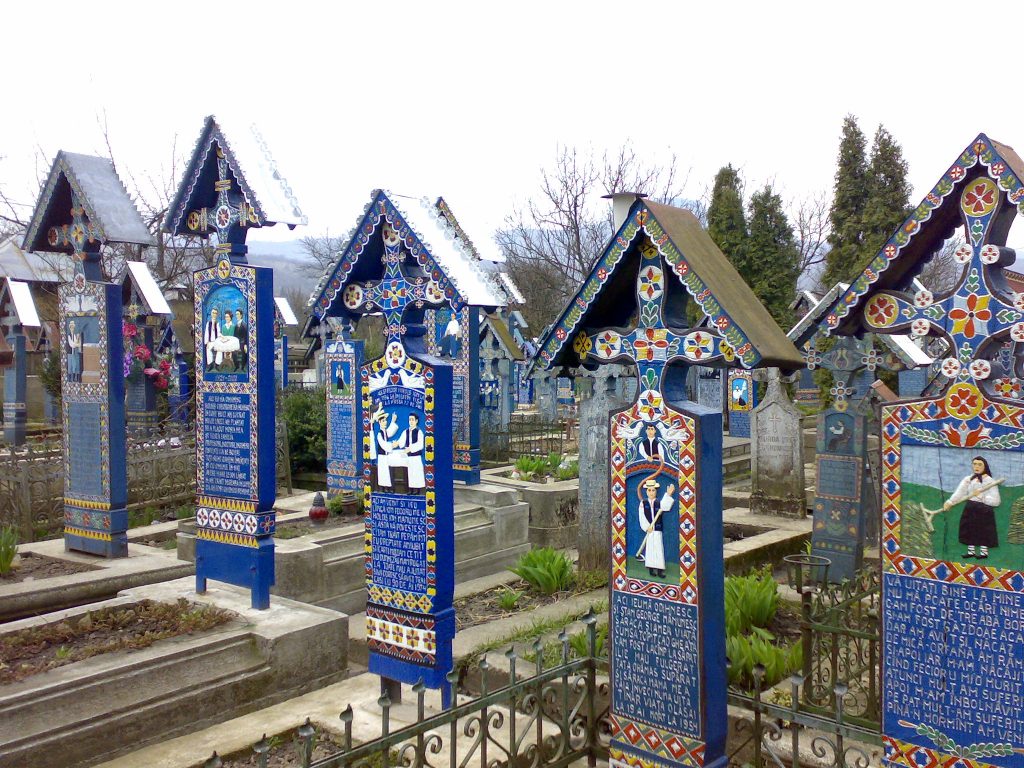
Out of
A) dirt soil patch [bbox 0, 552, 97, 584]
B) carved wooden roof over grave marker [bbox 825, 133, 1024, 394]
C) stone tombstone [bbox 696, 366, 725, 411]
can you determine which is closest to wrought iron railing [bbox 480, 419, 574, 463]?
stone tombstone [bbox 696, 366, 725, 411]

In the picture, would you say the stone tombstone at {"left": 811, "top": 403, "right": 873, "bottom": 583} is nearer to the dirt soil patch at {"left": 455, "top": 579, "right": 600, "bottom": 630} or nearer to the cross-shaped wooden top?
the dirt soil patch at {"left": 455, "top": 579, "right": 600, "bottom": 630}

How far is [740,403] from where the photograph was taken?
22.2 meters

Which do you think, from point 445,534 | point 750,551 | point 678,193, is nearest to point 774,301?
point 678,193

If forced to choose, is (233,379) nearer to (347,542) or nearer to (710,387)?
(347,542)

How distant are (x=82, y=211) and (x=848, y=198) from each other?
87.8 feet

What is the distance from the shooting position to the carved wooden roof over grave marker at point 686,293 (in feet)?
14.1

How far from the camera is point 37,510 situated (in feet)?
38.4

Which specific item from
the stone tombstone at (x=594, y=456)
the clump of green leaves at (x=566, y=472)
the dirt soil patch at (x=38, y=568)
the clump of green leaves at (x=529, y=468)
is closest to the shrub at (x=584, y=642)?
the stone tombstone at (x=594, y=456)

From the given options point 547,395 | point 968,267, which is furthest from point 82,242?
point 547,395

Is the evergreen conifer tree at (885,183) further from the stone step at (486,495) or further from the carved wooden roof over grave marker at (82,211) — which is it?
the carved wooden roof over grave marker at (82,211)

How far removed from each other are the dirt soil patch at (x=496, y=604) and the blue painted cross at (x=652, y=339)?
4188 mm

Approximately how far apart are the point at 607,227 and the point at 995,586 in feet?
111

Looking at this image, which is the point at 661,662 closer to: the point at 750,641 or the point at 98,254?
the point at 750,641

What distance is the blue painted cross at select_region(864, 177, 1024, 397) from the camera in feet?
12.9
